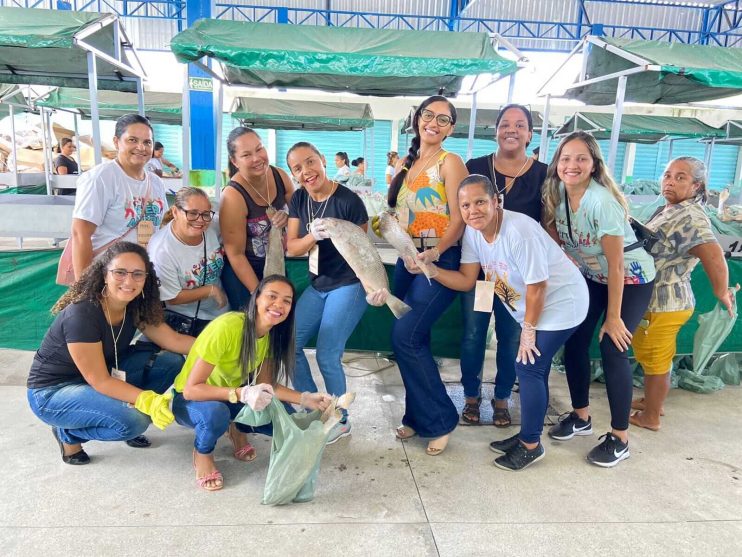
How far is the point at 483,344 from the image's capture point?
278 centimetres

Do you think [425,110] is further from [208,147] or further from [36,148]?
[36,148]

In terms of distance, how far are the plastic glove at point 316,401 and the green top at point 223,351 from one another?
0.84ft

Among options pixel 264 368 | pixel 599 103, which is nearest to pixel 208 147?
pixel 599 103

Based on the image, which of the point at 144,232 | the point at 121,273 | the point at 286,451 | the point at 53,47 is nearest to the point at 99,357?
the point at 121,273

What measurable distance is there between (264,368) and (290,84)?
2.92 metres

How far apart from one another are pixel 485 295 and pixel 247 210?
1199 millimetres

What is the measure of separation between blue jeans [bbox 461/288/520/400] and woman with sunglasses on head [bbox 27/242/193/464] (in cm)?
154

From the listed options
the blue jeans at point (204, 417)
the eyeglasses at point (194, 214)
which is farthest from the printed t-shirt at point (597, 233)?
the blue jeans at point (204, 417)

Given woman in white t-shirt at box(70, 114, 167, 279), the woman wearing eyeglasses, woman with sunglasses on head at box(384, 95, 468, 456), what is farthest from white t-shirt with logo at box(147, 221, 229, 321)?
woman with sunglasses on head at box(384, 95, 468, 456)

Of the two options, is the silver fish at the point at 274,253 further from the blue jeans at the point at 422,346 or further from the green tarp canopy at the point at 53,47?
the green tarp canopy at the point at 53,47

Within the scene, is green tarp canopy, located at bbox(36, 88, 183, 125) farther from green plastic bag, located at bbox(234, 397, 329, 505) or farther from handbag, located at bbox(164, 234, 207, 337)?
green plastic bag, located at bbox(234, 397, 329, 505)

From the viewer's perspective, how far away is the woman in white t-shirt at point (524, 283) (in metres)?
2.14

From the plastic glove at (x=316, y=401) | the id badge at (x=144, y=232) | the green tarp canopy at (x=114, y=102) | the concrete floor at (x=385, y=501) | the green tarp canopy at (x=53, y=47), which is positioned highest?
the green tarp canopy at (x=114, y=102)

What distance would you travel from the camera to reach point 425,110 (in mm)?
2340
